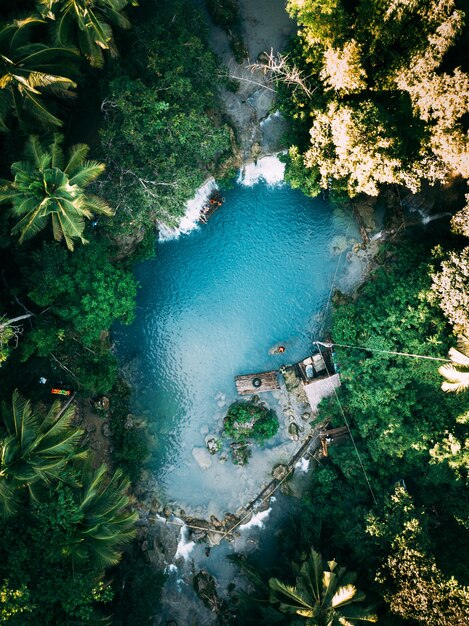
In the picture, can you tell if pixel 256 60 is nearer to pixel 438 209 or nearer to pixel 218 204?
pixel 218 204

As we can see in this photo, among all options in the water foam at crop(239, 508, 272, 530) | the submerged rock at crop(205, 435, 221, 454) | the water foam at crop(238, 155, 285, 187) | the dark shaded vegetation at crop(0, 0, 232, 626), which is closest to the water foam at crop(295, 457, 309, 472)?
the water foam at crop(239, 508, 272, 530)

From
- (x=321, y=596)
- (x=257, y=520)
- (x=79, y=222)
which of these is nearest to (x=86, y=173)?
(x=79, y=222)

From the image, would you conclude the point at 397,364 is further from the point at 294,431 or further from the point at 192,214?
the point at 192,214

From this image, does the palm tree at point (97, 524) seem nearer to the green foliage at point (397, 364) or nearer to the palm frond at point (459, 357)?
the green foliage at point (397, 364)

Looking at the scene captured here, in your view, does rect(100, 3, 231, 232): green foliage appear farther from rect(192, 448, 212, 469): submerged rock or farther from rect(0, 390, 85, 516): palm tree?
rect(192, 448, 212, 469): submerged rock

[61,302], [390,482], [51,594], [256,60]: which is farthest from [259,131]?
[51,594]
